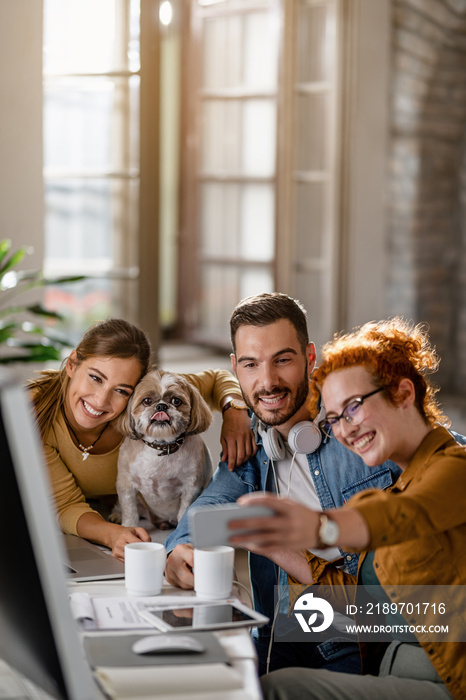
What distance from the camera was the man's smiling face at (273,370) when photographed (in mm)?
1746

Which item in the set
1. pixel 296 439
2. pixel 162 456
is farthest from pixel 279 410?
pixel 162 456

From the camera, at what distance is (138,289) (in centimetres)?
378

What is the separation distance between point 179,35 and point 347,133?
1.73 meters

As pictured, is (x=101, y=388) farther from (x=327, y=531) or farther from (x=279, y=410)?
(x=327, y=531)

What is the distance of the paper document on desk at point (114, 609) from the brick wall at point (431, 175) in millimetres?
3503

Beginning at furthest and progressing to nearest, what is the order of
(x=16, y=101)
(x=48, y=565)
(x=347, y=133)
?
1. (x=347, y=133)
2. (x=16, y=101)
3. (x=48, y=565)

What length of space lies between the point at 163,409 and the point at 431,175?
10.8 ft

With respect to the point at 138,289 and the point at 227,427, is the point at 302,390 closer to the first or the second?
the point at 227,427

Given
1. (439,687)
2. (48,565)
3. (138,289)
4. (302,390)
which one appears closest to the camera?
(48,565)

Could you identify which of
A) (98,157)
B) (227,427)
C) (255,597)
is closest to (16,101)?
(98,157)

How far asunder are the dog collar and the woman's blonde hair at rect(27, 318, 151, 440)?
0.16 meters

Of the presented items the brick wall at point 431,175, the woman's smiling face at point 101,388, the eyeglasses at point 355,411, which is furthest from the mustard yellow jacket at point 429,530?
the brick wall at point 431,175

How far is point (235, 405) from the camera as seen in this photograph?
1993 mm

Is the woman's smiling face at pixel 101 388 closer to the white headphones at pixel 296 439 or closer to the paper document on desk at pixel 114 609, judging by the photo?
the white headphones at pixel 296 439
